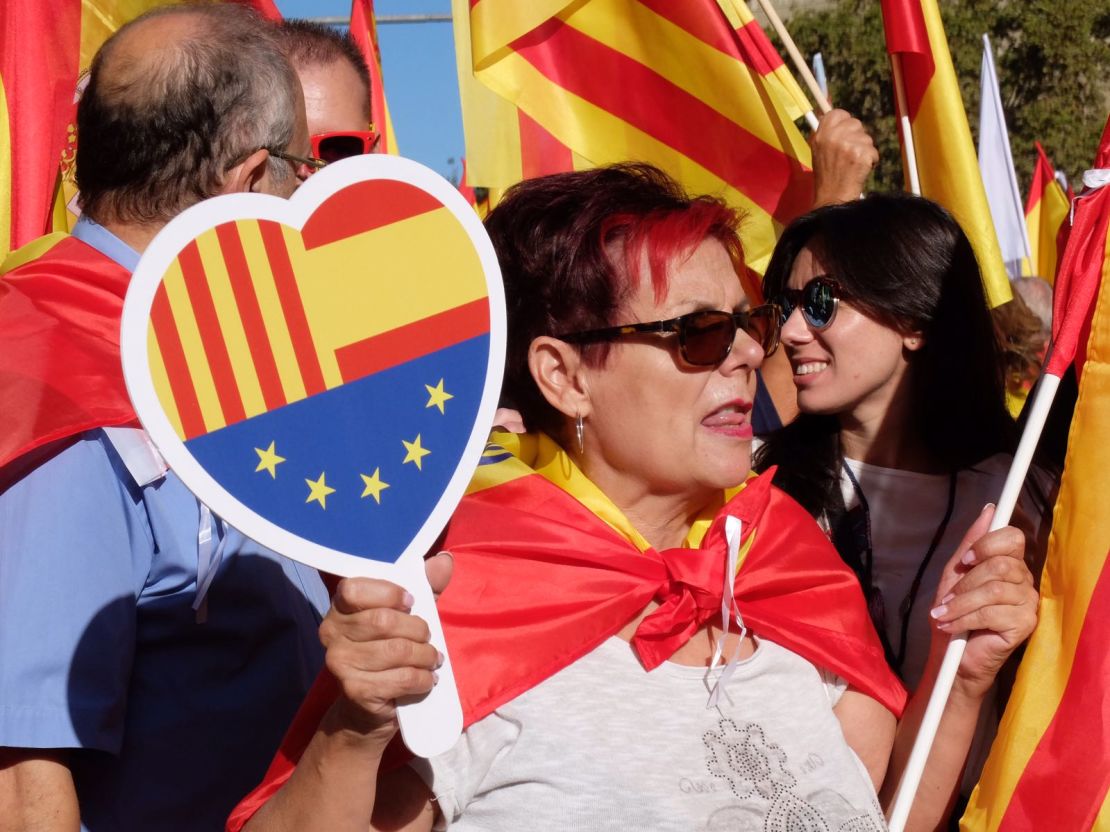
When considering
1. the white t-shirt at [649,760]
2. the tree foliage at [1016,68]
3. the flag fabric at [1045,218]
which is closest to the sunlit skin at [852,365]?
the white t-shirt at [649,760]

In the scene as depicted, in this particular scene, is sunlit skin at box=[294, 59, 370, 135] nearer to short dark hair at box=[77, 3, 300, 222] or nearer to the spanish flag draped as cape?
short dark hair at box=[77, 3, 300, 222]

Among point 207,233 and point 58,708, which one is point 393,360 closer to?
point 207,233

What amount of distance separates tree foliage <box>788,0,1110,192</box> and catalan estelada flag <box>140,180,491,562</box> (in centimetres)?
1919

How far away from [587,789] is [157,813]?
27.2 inches

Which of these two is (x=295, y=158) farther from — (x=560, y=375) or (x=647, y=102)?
(x=647, y=102)

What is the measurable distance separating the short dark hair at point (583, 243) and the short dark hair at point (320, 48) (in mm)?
1383

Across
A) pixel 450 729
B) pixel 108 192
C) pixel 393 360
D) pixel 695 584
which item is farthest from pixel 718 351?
pixel 108 192

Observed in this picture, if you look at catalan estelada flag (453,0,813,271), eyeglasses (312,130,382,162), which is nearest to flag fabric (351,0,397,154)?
catalan estelada flag (453,0,813,271)

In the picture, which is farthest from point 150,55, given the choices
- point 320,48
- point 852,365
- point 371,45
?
point 371,45

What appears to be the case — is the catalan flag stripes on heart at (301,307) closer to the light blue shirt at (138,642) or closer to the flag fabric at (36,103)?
the light blue shirt at (138,642)

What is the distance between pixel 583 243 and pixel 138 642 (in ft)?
3.31

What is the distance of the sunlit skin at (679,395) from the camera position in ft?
7.76

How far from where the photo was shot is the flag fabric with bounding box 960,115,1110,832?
7.45 feet

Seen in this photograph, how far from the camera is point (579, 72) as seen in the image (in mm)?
4121
